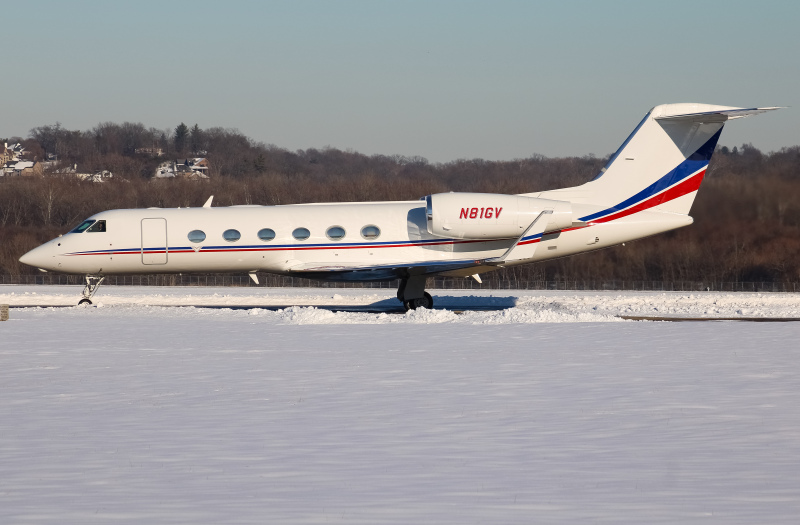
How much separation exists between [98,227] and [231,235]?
3.82 m

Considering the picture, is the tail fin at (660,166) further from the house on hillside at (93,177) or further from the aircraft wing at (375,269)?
the house on hillside at (93,177)

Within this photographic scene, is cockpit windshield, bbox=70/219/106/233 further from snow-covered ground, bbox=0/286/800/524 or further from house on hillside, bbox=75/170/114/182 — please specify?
house on hillside, bbox=75/170/114/182

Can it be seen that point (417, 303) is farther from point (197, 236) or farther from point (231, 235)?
point (197, 236)

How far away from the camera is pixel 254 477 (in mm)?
7098

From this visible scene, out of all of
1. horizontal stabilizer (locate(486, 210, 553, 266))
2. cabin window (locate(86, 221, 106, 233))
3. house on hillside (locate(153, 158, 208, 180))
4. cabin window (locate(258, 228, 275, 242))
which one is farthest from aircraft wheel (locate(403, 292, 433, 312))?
house on hillside (locate(153, 158, 208, 180))

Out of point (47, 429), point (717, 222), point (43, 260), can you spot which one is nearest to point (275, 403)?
point (47, 429)

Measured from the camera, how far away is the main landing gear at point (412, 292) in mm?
23641

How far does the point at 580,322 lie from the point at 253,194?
145 feet

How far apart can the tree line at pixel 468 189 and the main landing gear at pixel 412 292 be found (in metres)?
10.7

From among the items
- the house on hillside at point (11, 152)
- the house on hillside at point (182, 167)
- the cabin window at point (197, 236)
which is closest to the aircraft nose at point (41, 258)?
the cabin window at point (197, 236)

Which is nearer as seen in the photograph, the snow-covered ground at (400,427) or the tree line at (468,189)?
the snow-covered ground at (400,427)

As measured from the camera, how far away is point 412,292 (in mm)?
23734

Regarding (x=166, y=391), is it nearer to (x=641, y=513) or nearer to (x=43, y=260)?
(x=641, y=513)

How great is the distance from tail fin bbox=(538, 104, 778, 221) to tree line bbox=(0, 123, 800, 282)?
6.03m
